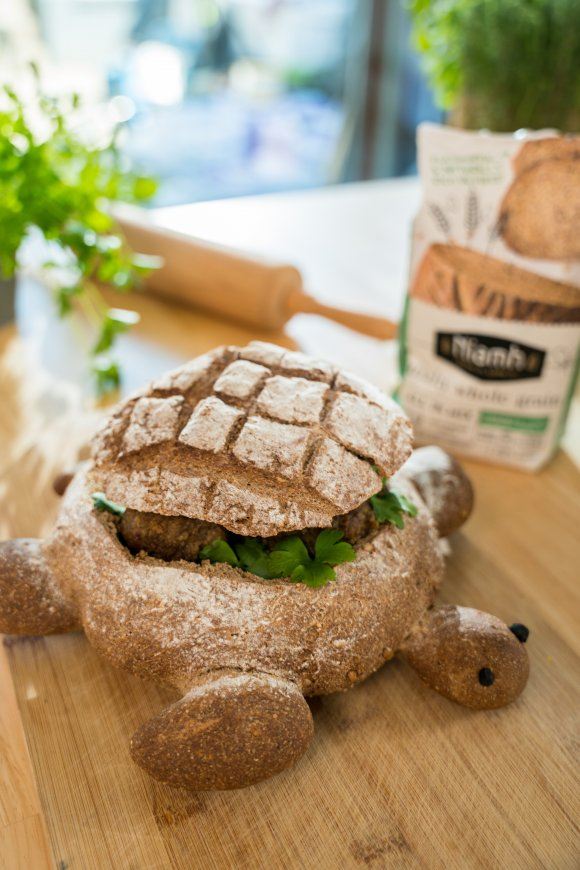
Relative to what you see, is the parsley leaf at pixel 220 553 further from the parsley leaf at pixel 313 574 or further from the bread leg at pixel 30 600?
the bread leg at pixel 30 600

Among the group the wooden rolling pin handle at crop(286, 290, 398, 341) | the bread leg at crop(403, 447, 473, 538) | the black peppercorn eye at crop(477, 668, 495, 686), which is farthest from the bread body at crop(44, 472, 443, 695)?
the wooden rolling pin handle at crop(286, 290, 398, 341)

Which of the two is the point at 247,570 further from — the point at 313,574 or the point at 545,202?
the point at 545,202

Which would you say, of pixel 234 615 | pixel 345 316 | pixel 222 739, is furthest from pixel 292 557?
pixel 345 316

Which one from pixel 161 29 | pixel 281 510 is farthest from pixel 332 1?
pixel 281 510

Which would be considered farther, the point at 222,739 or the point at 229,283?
the point at 229,283

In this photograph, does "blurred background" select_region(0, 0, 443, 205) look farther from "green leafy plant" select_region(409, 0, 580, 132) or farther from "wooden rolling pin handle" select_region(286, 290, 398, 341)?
"wooden rolling pin handle" select_region(286, 290, 398, 341)
